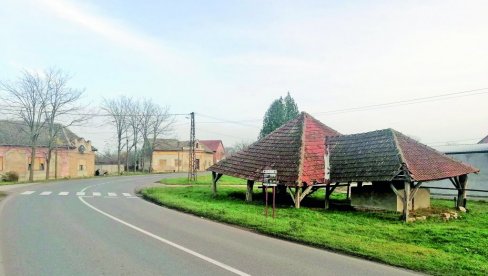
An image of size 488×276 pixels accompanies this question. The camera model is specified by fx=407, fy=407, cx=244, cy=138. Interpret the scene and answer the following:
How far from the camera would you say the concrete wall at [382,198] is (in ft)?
66.5

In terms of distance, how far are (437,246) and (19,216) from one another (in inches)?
570

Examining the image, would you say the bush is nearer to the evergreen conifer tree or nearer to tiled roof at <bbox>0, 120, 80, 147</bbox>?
tiled roof at <bbox>0, 120, 80, 147</bbox>

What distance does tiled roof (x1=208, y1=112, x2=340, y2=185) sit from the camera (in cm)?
2227

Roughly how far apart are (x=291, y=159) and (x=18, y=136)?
4377 centimetres

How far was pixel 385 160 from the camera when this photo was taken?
814 inches

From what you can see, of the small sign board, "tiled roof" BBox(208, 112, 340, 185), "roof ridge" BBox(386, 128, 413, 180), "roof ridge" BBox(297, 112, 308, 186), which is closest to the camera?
the small sign board

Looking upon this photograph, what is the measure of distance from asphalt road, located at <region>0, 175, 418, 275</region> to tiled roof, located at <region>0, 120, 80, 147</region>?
41289 mm

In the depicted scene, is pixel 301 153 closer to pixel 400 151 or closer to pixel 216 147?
pixel 400 151

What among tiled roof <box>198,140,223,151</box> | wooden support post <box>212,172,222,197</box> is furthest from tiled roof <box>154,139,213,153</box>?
wooden support post <box>212,172,222,197</box>

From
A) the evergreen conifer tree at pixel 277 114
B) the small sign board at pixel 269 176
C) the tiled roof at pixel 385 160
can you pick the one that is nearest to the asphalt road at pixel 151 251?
the small sign board at pixel 269 176

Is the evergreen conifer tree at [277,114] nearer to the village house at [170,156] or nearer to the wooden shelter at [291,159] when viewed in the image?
the village house at [170,156]

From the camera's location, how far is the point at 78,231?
475 inches

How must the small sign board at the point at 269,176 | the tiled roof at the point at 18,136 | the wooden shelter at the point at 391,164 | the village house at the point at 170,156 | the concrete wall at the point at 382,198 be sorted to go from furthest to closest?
the village house at the point at 170,156 < the tiled roof at the point at 18,136 < the concrete wall at the point at 382,198 < the wooden shelter at the point at 391,164 < the small sign board at the point at 269,176

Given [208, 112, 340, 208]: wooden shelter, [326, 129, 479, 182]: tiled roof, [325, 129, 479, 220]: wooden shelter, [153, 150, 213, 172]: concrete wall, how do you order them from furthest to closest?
1. [153, 150, 213, 172]: concrete wall
2. [208, 112, 340, 208]: wooden shelter
3. [326, 129, 479, 182]: tiled roof
4. [325, 129, 479, 220]: wooden shelter
